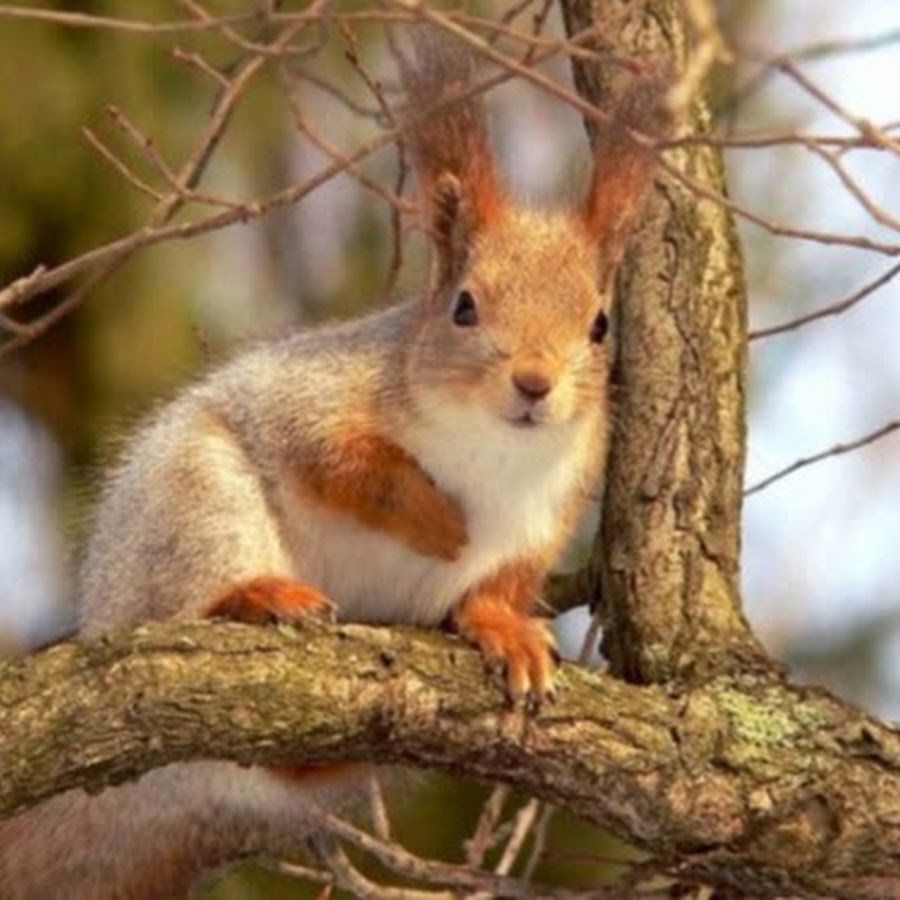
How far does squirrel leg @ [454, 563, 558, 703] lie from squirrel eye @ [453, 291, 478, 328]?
1.30 ft

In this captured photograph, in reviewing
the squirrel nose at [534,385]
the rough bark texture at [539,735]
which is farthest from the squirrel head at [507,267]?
the rough bark texture at [539,735]

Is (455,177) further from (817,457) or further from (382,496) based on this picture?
(817,457)

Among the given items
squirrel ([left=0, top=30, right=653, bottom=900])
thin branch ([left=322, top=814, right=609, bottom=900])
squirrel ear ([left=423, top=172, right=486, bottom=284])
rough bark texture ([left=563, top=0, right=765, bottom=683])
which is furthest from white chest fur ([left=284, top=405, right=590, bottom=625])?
thin branch ([left=322, top=814, right=609, bottom=900])

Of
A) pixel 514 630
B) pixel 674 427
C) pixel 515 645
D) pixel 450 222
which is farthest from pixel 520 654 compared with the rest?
pixel 450 222

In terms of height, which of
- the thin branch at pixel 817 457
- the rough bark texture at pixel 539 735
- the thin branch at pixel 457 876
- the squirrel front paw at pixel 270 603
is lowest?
the thin branch at pixel 457 876

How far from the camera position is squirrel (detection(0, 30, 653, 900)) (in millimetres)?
4438

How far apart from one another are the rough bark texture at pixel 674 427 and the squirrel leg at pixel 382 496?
27 cm

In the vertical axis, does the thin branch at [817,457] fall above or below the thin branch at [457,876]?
above

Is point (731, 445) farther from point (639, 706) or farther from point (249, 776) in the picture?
point (249, 776)

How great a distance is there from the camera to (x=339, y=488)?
446 cm

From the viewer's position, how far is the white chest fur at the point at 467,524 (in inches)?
176

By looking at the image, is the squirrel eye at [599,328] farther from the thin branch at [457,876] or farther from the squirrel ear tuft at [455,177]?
the thin branch at [457,876]

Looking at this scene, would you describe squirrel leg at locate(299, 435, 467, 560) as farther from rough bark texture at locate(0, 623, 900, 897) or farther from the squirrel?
rough bark texture at locate(0, 623, 900, 897)

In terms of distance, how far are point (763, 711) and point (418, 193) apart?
1024mm
